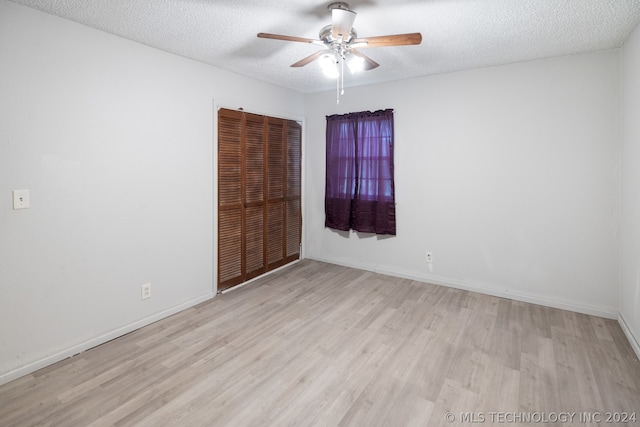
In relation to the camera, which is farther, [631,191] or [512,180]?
[512,180]

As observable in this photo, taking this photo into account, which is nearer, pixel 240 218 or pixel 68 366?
pixel 68 366

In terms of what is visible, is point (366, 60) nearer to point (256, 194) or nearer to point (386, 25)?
point (386, 25)

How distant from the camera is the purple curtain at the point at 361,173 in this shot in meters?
4.01

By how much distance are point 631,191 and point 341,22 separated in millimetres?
2572

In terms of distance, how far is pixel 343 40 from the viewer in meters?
2.19

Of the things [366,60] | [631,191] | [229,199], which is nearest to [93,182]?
[229,199]

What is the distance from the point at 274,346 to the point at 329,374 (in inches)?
21.3

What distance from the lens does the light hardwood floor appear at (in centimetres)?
183

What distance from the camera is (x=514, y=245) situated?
3338 mm

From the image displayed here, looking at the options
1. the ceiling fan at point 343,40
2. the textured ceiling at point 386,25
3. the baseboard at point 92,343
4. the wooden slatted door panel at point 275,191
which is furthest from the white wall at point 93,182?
the ceiling fan at point 343,40

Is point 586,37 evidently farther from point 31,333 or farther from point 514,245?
point 31,333

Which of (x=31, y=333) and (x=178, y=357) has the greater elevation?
(x=31, y=333)

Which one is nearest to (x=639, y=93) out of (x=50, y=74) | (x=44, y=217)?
(x=50, y=74)

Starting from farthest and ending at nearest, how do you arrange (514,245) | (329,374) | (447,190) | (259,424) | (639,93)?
(447,190) → (514,245) → (639,93) → (329,374) → (259,424)
